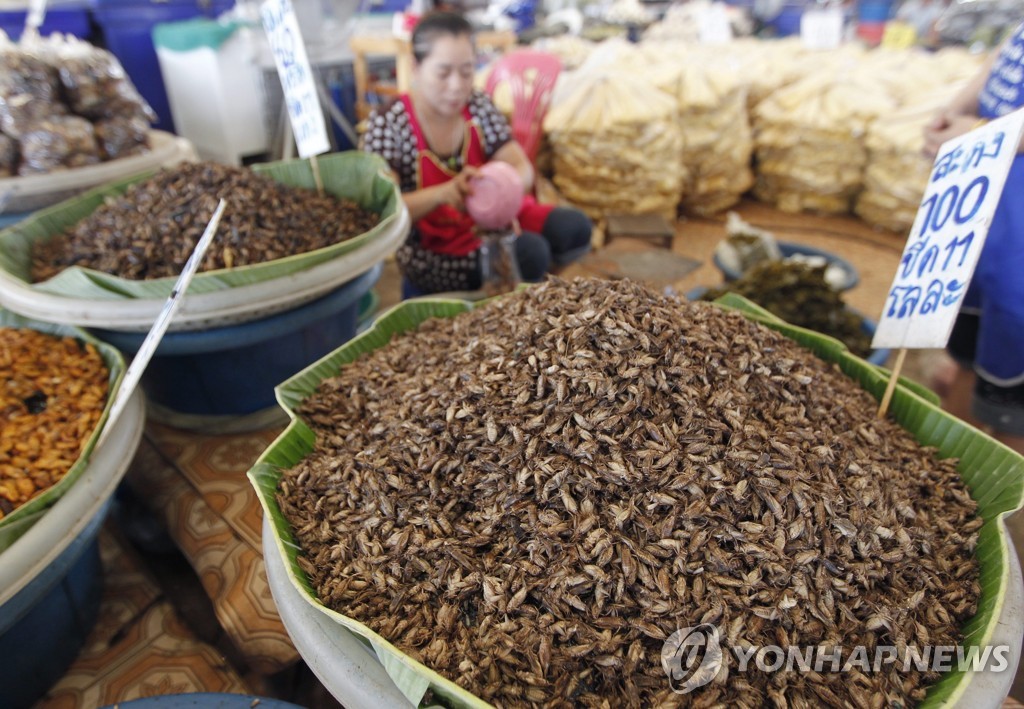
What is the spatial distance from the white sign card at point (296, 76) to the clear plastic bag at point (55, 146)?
99 cm

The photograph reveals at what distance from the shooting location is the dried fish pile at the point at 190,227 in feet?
4.89

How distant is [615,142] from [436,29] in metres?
1.92

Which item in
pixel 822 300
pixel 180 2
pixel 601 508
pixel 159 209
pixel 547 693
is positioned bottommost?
pixel 822 300

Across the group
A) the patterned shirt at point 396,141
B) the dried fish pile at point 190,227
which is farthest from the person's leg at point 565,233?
the dried fish pile at point 190,227

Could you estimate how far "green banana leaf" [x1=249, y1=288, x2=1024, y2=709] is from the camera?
69 centimetres

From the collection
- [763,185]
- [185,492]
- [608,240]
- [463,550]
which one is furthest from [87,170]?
[763,185]

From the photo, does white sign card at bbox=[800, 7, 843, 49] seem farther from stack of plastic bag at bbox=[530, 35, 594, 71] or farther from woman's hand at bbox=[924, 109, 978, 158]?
woman's hand at bbox=[924, 109, 978, 158]

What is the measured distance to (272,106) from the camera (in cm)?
463

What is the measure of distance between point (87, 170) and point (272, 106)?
9.54ft

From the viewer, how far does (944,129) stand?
209 cm

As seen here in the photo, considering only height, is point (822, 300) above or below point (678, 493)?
below

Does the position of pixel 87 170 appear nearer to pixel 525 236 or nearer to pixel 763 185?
pixel 525 236

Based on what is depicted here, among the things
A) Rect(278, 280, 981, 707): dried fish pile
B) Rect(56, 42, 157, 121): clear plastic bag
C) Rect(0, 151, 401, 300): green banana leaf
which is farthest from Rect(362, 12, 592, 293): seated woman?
Rect(278, 280, 981, 707): dried fish pile

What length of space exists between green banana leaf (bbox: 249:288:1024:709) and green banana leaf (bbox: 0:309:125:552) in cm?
37
